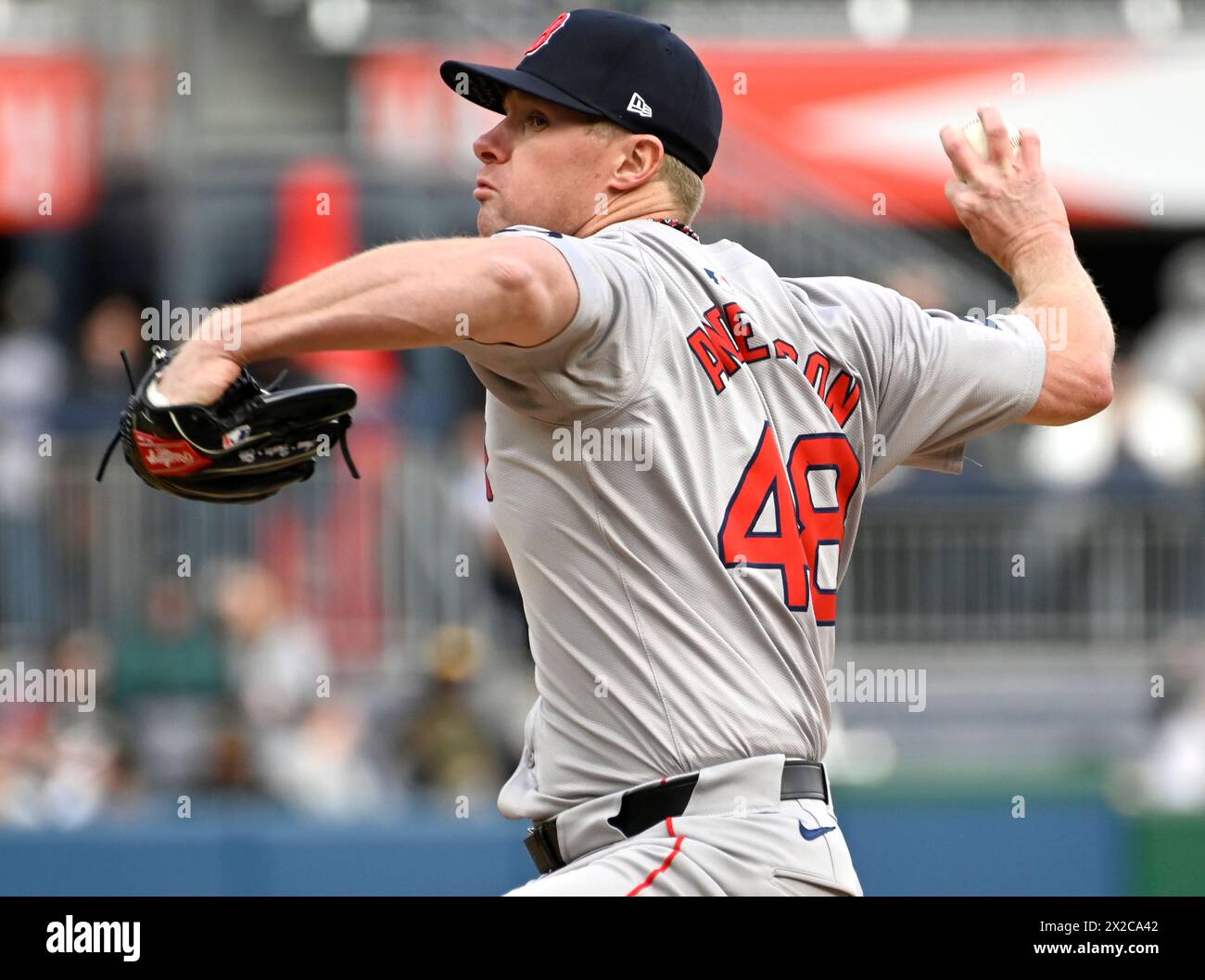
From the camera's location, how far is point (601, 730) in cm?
316

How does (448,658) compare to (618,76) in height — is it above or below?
below

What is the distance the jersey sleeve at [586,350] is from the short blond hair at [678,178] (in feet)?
1.08

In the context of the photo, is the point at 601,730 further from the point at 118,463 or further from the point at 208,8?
the point at 208,8

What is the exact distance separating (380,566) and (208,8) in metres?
5.34

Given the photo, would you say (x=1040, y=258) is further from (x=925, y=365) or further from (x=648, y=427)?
(x=648, y=427)

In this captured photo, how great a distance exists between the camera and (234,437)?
284cm

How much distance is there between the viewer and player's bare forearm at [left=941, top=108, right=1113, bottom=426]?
144 inches

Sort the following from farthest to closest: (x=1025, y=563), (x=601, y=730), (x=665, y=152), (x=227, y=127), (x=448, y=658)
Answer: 1. (x=227, y=127)
2. (x=1025, y=563)
3. (x=448, y=658)
4. (x=665, y=152)
5. (x=601, y=730)

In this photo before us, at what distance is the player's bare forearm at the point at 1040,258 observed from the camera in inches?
144

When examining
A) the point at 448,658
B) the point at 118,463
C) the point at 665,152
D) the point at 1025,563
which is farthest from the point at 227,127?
the point at 665,152

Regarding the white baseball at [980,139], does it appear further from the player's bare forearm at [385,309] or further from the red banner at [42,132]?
the red banner at [42,132]
